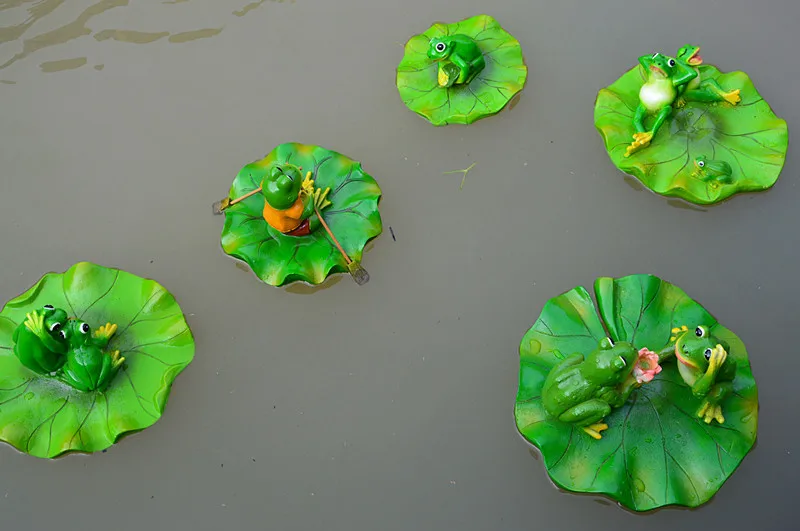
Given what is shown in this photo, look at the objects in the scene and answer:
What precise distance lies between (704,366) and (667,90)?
119 centimetres

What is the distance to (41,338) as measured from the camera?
2.32 m

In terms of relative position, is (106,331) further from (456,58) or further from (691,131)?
(691,131)

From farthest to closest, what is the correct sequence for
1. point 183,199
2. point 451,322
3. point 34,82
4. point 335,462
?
point 34,82, point 183,199, point 451,322, point 335,462

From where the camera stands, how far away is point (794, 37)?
3.27 meters

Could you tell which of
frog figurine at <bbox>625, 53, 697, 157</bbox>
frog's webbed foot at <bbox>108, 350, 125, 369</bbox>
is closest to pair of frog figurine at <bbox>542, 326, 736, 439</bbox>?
frog figurine at <bbox>625, 53, 697, 157</bbox>

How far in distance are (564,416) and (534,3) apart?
6.80 ft

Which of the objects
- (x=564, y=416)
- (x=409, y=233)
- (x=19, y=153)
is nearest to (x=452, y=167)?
(x=409, y=233)

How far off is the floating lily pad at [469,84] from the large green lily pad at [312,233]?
0.48 meters

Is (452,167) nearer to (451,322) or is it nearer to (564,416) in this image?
(451,322)

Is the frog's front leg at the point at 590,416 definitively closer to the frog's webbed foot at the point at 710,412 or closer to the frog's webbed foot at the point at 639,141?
the frog's webbed foot at the point at 710,412

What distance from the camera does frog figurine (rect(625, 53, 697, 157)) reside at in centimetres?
277

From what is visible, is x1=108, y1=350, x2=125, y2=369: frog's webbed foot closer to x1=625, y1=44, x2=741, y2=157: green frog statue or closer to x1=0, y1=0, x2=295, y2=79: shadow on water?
x1=0, y1=0, x2=295, y2=79: shadow on water

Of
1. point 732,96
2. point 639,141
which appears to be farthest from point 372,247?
point 732,96

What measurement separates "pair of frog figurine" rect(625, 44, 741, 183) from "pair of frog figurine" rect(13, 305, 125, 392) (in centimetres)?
225
